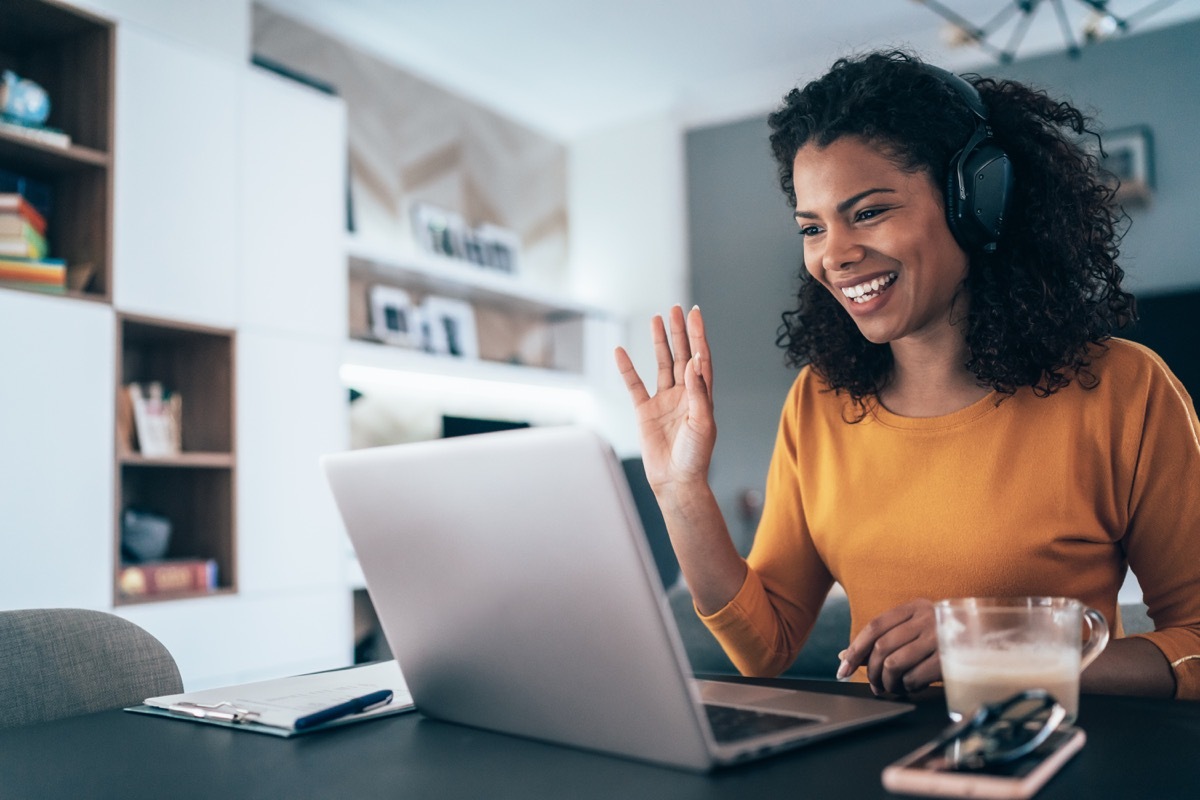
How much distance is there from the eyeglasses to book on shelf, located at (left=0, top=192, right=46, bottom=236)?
2632 mm

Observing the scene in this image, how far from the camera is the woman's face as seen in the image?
1169 mm

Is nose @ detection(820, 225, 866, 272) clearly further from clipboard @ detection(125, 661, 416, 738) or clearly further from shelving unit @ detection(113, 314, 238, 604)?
shelving unit @ detection(113, 314, 238, 604)

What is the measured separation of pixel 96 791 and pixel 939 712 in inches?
22.9

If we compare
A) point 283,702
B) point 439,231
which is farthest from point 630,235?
point 283,702

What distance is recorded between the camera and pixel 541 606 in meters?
0.65

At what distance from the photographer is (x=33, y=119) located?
8.51 feet

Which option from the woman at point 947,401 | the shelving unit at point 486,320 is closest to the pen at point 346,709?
the woman at point 947,401

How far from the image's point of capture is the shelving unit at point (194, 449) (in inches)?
115

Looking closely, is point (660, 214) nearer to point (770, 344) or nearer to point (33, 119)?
point (770, 344)

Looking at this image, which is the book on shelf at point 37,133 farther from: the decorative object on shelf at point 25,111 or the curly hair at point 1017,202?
the curly hair at point 1017,202

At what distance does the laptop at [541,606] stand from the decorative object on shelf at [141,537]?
229 cm

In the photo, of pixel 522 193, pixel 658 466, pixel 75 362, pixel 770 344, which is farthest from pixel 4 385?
pixel 770 344

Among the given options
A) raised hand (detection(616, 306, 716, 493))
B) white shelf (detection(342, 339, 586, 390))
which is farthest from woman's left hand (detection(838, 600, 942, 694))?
white shelf (detection(342, 339, 586, 390))

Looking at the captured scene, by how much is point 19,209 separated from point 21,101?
11.3 inches
